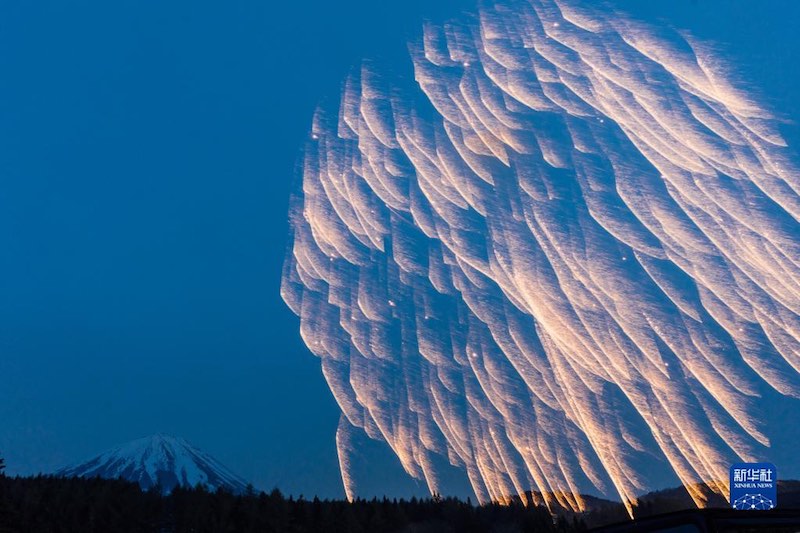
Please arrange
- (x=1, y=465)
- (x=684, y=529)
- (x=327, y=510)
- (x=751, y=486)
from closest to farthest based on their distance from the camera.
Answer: (x=684, y=529)
(x=751, y=486)
(x=1, y=465)
(x=327, y=510)

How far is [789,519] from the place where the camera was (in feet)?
24.6

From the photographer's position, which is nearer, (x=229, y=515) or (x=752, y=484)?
(x=752, y=484)

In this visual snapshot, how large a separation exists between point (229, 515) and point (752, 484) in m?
75.4

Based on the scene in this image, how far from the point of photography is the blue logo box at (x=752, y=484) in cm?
1577

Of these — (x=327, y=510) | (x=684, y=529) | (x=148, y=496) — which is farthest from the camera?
(x=148, y=496)

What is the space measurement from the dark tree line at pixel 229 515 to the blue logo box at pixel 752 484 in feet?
202

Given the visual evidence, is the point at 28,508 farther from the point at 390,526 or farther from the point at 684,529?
the point at 684,529

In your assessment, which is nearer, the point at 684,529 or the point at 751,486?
the point at 684,529

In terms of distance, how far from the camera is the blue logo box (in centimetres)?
1577

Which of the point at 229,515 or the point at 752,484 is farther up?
the point at 229,515

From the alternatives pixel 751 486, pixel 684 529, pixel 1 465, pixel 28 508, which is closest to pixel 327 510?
pixel 28 508

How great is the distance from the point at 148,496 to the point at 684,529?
93.8 metres

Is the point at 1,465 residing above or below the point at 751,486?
above

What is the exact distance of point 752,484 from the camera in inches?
627
